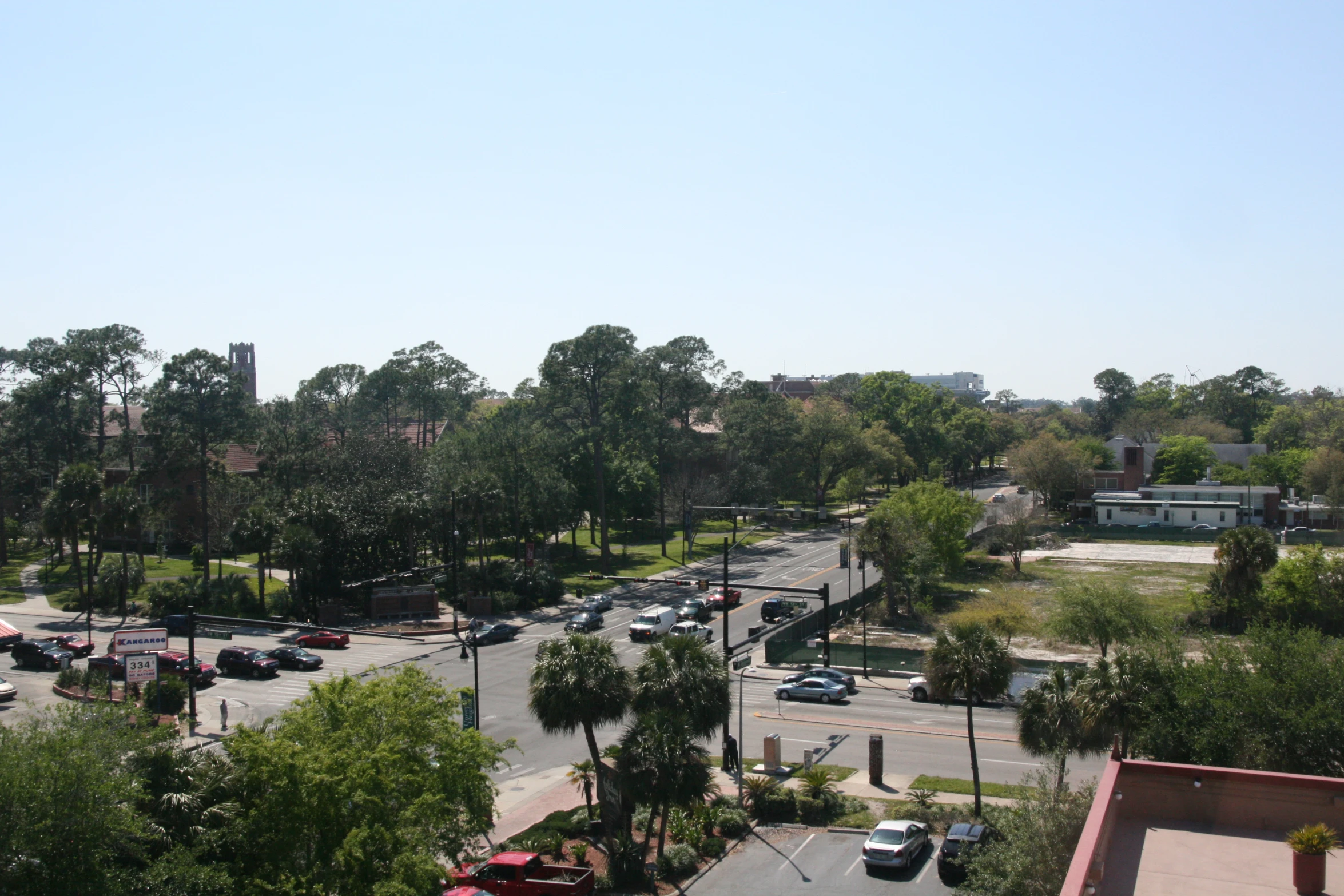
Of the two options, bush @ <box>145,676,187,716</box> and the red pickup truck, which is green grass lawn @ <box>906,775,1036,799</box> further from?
bush @ <box>145,676,187,716</box>

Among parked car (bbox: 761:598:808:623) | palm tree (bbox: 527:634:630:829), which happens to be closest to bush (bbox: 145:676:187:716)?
Result: palm tree (bbox: 527:634:630:829)

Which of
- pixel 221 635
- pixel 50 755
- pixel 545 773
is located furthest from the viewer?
pixel 221 635

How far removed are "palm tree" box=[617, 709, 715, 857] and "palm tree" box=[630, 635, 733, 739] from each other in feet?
2.85

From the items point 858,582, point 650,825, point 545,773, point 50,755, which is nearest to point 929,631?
point 858,582

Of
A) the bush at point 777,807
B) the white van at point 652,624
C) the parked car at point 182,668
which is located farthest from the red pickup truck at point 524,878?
the white van at point 652,624

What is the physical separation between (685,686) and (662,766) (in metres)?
2.26

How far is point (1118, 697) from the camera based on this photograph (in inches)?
990

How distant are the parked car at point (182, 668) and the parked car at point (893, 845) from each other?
31781 millimetres

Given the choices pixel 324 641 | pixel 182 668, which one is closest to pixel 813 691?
pixel 324 641

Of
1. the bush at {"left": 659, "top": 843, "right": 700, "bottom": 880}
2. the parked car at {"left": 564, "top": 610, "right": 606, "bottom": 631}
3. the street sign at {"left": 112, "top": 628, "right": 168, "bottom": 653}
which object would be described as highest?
the street sign at {"left": 112, "top": 628, "right": 168, "bottom": 653}

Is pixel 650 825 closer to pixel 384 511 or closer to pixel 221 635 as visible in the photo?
pixel 221 635

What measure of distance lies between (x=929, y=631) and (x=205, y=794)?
4330 cm

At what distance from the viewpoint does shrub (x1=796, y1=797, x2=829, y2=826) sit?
2853cm

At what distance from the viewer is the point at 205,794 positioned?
67.9 feet
